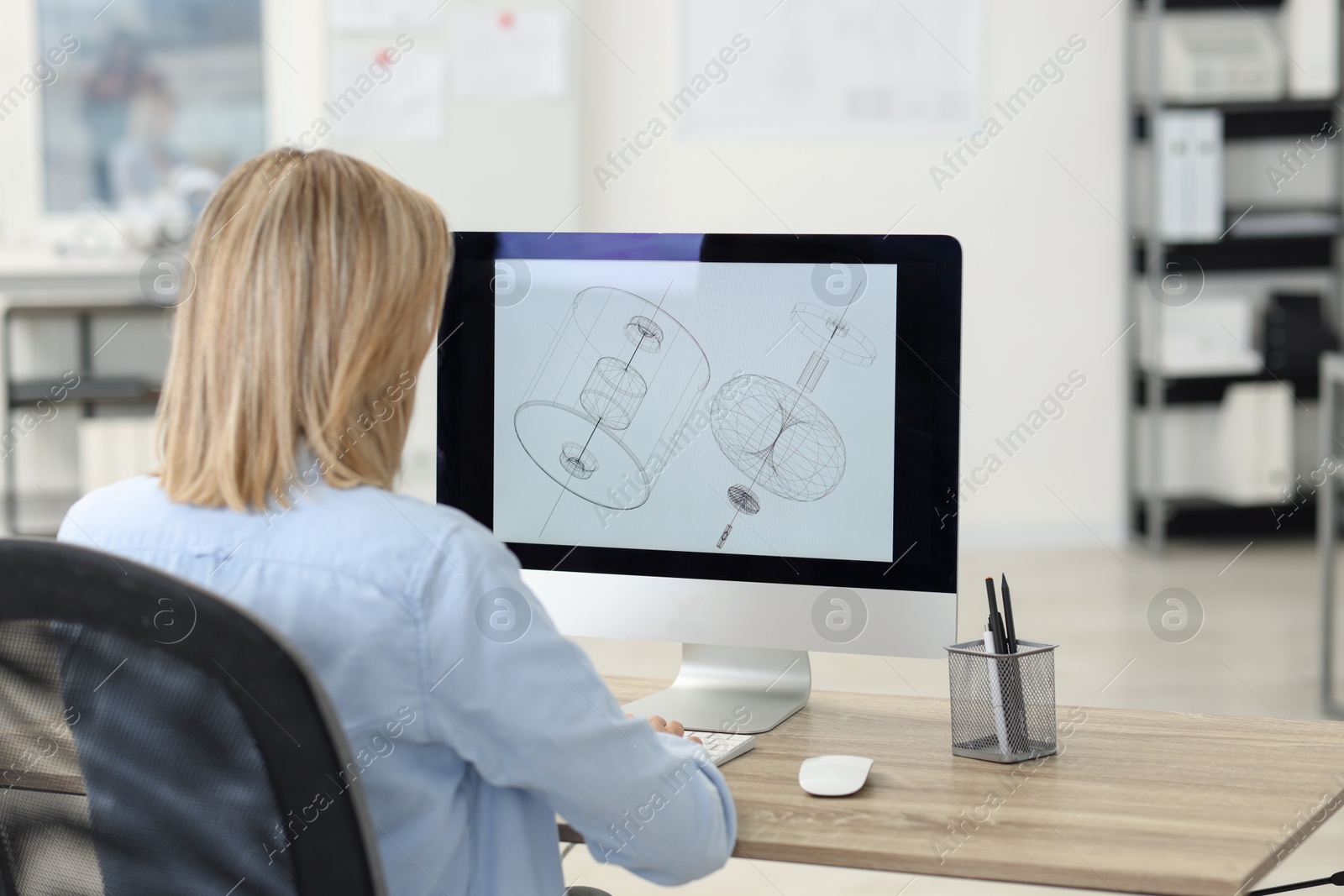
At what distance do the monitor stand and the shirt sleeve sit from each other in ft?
1.15

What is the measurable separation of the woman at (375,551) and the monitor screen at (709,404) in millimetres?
366

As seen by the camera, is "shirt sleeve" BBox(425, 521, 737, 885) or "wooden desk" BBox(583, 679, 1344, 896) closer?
"shirt sleeve" BBox(425, 521, 737, 885)

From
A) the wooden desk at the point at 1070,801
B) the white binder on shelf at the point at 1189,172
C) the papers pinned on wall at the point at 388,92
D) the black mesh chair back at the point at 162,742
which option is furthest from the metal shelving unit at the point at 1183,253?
A: the black mesh chair back at the point at 162,742

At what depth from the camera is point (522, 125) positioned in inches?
173

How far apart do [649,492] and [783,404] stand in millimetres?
155

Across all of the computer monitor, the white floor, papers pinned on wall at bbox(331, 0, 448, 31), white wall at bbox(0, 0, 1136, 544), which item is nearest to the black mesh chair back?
the computer monitor

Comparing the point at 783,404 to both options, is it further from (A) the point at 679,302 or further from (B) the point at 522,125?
(B) the point at 522,125

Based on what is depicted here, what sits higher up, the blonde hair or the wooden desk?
the blonde hair

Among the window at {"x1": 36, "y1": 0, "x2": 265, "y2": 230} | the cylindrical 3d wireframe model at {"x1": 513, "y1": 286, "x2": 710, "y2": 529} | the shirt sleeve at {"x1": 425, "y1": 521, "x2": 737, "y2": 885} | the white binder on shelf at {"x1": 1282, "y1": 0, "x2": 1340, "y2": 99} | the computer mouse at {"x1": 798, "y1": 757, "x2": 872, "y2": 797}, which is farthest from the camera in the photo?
the window at {"x1": 36, "y1": 0, "x2": 265, "y2": 230}

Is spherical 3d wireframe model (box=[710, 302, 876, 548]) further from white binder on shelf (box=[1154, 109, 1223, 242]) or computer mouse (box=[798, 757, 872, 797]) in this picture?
white binder on shelf (box=[1154, 109, 1223, 242])

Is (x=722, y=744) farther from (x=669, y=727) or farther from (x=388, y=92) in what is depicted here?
(x=388, y=92)

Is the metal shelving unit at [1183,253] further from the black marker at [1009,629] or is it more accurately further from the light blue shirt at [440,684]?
the light blue shirt at [440,684]

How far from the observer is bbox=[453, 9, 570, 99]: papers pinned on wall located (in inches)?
173

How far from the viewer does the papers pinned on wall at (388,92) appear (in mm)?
4379
